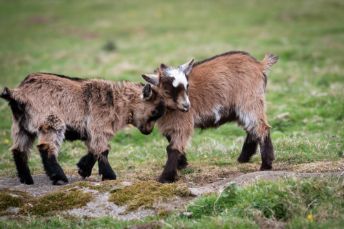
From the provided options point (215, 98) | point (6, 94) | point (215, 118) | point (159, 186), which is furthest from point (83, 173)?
point (215, 98)

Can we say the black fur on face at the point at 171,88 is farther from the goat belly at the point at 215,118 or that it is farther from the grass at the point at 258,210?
the grass at the point at 258,210

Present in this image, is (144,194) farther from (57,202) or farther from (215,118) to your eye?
(215,118)

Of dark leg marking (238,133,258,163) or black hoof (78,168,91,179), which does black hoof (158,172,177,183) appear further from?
dark leg marking (238,133,258,163)

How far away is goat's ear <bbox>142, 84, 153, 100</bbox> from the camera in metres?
9.49

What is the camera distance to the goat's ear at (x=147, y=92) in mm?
9492

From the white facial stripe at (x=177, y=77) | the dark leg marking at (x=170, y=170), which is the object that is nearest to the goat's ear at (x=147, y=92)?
the white facial stripe at (x=177, y=77)

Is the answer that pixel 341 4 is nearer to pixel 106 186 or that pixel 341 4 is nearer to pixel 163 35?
pixel 163 35

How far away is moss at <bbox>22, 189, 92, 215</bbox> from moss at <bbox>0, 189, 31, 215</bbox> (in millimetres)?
167

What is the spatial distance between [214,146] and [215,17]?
2188 cm

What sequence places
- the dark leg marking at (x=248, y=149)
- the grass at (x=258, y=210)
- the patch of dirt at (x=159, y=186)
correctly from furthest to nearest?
the dark leg marking at (x=248, y=149)
the patch of dirt at (x=159, y=186)
the grass at (x=258, y=210)

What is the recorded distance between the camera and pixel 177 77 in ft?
30.2

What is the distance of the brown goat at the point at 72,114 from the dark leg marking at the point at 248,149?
70.0 inches

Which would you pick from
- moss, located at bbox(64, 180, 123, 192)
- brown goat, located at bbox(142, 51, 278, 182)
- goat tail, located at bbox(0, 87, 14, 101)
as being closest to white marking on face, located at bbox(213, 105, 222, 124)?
brown goat, located at bbox(142, 51, 278, 182)

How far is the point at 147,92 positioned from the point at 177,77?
0.62 m
